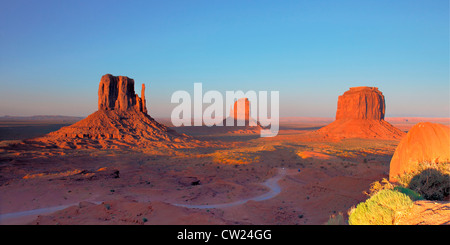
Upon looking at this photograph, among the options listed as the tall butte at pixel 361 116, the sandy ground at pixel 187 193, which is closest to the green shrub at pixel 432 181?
the sandy ground at pixel 187 193

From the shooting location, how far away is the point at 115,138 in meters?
43.8

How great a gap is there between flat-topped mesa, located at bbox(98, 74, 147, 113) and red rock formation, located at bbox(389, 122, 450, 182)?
50.6 meters

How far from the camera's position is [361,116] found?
75.9 meters

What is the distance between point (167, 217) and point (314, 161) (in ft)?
68.0

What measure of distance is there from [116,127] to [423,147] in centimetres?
4580

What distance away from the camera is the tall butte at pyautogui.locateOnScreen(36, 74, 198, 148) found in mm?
41406

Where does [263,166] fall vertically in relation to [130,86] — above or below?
below

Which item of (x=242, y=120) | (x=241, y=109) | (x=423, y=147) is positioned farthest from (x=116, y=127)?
(x=241, y=109)

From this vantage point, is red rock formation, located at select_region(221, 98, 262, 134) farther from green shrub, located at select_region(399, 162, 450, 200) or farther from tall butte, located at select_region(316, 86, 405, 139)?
green shrub, located at select_region(399, 162, 450, 200)

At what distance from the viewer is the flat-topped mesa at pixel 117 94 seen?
50.9 metres

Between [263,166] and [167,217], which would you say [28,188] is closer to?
[167,217]

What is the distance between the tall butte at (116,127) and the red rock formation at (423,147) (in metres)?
37.4
